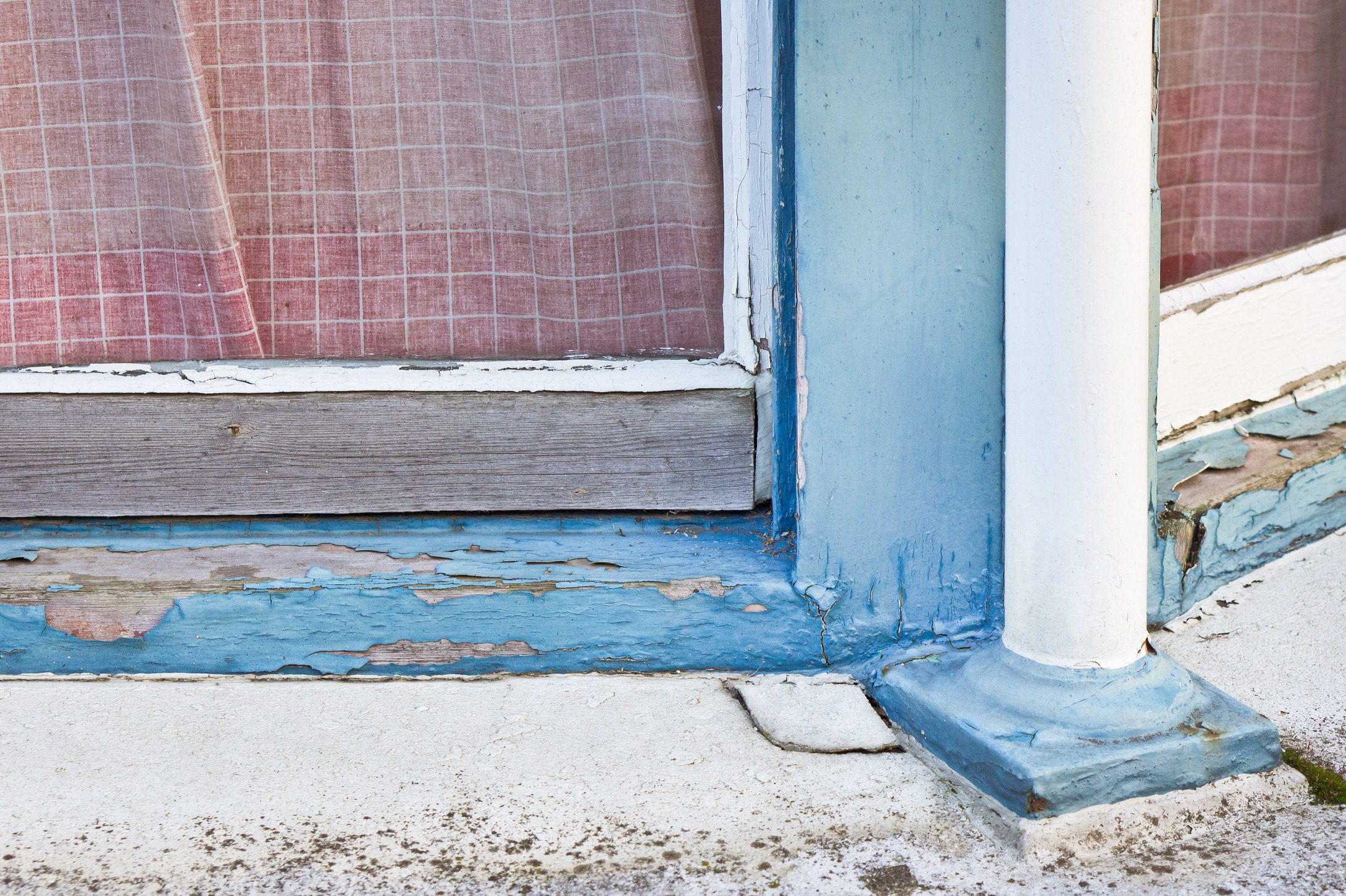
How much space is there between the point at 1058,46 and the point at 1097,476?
534mm

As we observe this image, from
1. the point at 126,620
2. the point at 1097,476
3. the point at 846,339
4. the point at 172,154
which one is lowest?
the point at 126,620

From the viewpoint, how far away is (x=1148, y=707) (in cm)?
124

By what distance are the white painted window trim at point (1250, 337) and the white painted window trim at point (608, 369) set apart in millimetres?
767

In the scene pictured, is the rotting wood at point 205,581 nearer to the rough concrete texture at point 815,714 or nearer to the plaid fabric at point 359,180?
the rough concrete texture at point 815,714

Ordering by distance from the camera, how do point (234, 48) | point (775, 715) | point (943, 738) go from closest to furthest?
point (943, 738) → point (775, 715) → point (234, 48)

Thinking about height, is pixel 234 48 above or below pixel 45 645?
above

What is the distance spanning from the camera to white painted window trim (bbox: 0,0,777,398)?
1649mm

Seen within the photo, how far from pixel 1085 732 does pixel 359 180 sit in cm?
144

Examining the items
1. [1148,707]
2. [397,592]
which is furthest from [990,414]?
[397,592]

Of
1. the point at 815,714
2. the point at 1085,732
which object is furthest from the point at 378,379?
the point at 1085,732

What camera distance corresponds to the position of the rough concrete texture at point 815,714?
137 centimetres

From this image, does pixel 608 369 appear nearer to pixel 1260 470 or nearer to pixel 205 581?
pixel 205 581

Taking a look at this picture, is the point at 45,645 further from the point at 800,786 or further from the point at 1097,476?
the point at 1097,476

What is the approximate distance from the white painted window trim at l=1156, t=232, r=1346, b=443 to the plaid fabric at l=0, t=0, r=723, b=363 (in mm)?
882
